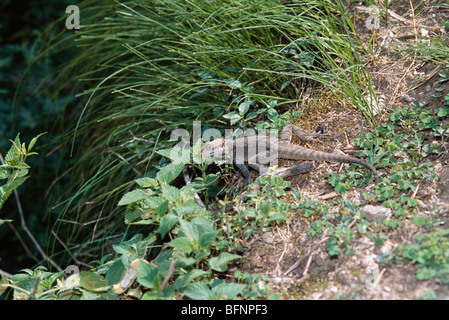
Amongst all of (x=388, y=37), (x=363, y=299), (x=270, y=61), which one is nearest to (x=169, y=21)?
(x=270, y=61)

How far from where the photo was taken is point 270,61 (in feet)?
11.1

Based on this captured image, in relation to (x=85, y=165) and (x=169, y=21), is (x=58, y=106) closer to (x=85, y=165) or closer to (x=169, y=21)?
(x=85, y=165)

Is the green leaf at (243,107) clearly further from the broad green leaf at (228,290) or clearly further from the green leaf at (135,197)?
the broad green leaf at (228,290)

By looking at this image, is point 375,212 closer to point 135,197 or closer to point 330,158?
point 330,158

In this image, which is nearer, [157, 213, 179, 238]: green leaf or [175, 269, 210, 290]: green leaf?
[175, 269, 210, 290]: green leaf

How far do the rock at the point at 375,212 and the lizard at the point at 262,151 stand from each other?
568mm

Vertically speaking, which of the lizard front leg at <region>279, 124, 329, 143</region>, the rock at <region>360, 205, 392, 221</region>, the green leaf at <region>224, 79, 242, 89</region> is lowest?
the rock at <region>360, 205, 392, 221</region>

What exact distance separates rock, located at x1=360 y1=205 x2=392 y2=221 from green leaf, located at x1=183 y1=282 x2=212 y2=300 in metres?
1.03

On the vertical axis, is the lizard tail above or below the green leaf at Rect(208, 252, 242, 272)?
above

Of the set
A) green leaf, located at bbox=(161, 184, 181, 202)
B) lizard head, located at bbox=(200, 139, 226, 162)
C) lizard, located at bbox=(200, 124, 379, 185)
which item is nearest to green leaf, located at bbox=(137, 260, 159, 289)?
green leaf, located at bbox=(161, 184, 181, 202)

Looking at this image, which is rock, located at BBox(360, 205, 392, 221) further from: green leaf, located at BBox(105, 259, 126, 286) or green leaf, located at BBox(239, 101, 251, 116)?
green leaf, located at BBox(105, 259, 126, 286)

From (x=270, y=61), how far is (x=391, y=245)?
5.91 feet

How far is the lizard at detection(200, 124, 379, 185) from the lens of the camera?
9.71 feet

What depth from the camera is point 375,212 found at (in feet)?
7.90
